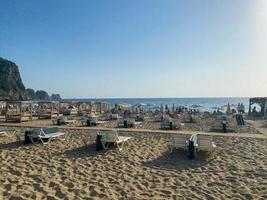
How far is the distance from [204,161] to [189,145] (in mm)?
723

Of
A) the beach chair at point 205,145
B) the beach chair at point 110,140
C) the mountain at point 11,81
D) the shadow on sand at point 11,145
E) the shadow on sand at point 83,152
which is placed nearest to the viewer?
the beach chair at point 205,145

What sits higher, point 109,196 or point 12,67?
point 12,67

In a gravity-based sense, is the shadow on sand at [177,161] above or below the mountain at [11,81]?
below

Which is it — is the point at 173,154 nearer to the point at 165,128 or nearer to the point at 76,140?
the point at 76,140

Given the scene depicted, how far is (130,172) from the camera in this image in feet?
25.8

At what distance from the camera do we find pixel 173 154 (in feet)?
32.9

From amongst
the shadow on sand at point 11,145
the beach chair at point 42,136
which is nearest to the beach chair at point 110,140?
the beach chair at point 42,136

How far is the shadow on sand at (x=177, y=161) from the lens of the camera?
850cm

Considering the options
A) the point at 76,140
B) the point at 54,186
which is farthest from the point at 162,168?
the point at 76,140

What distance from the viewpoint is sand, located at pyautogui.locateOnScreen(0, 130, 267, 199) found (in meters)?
6.29

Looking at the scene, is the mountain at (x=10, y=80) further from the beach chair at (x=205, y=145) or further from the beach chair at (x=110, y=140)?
the beach chair at (x=205, y=145)

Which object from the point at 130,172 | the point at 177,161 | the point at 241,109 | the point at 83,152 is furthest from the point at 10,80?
the point at 130,172

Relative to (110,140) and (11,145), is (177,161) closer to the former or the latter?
(110,140)

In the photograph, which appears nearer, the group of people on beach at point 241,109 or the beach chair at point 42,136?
the beach chair at point 42,136
